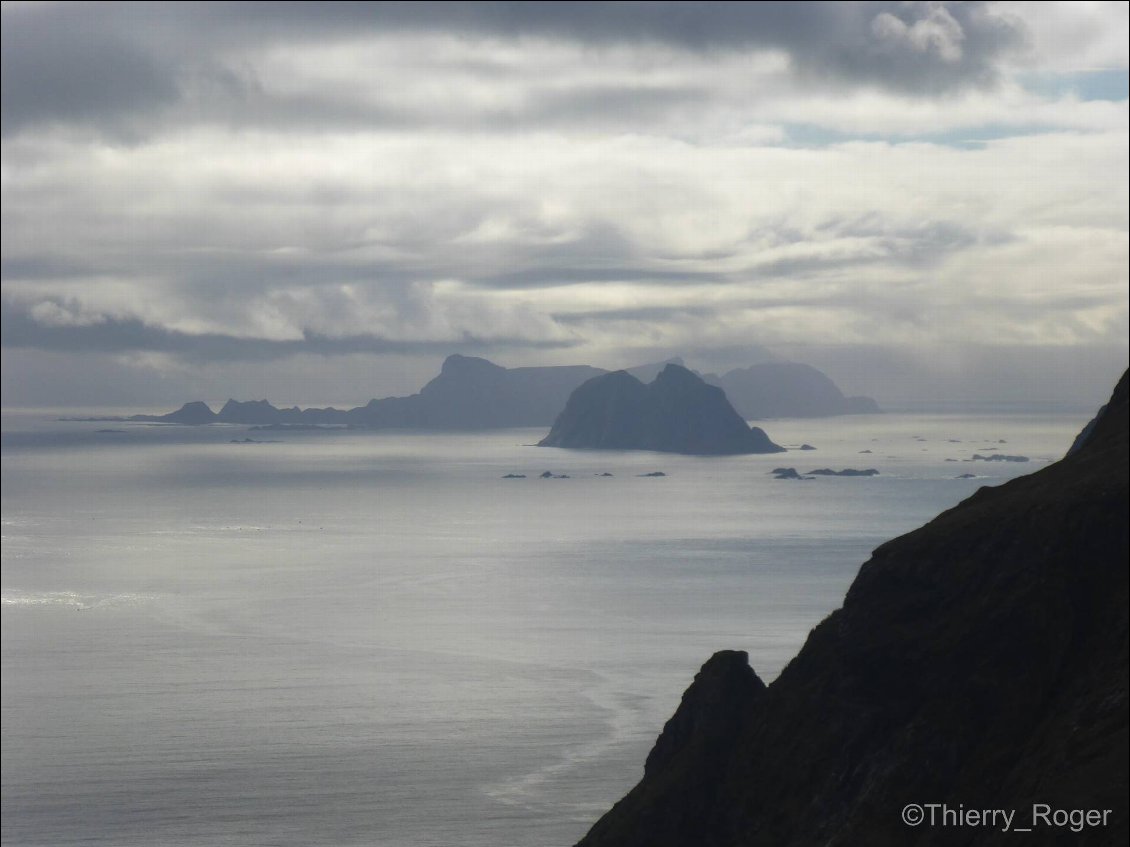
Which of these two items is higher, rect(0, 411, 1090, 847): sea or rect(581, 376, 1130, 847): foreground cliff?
rect(581, 376, 1130, 847): foreground cliff

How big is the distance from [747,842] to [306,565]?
150 m

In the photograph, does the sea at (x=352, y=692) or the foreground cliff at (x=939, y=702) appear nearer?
the foreground cliff at (x=939, y=702)

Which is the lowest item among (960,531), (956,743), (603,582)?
(603,582)

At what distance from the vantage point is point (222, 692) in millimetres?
105812

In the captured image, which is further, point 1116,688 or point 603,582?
point 603,582

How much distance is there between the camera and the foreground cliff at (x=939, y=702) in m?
46.0

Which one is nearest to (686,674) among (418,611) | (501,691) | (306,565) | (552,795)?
(501,691)

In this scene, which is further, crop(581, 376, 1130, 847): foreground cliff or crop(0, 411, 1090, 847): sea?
crop(0, 411, 1090, 847): sea

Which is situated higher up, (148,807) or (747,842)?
(747,842)

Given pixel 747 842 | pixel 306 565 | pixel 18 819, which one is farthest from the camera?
pixel 306 565

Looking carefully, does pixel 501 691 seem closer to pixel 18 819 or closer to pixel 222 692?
pixel 222 692

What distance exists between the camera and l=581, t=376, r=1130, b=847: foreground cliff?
151 feet

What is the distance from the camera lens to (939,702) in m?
50.1

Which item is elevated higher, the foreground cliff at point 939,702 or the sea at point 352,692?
the foreground cliff at point 939,702
